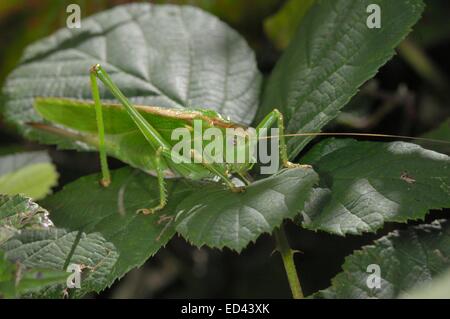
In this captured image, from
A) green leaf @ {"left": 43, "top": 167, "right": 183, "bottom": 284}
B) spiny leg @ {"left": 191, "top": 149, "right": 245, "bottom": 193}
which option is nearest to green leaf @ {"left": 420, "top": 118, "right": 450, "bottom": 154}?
spiny leg @ {"left": 191, "top": 149, "right": 245, "bottom": 193}

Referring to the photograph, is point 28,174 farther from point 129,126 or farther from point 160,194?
point 160,194

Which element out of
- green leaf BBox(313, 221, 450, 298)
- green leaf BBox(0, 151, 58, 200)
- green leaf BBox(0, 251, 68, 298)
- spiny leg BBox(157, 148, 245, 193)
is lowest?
green leaf BBox(0, 151, 58, 200)

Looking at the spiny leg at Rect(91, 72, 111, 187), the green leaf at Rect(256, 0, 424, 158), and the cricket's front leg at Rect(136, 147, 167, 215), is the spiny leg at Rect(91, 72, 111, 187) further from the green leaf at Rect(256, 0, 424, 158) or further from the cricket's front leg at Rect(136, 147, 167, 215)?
the green leaf at Rect(256, 0, 424, 158)

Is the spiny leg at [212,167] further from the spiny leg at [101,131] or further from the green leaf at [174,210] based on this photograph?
the spiny leg at [101,131]
